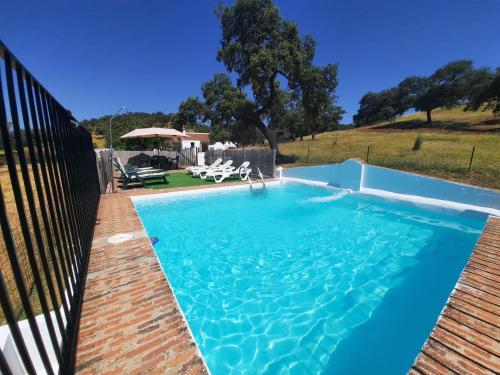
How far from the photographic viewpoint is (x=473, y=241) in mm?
6094

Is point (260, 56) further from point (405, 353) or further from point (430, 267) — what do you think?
point (405, 353)

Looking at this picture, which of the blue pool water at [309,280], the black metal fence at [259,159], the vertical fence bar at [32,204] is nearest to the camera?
the vertical fence bar at [32,204]

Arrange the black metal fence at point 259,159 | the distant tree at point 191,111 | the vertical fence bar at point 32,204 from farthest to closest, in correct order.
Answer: the distant tree at point 191,111 < the black metal fence at point 259,159 < the vertical fence bar at point 32,204

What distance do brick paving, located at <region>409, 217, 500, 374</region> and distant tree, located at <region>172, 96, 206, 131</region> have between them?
66.1ft

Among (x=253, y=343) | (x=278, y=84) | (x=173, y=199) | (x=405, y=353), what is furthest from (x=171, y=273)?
(x=278, y=84)

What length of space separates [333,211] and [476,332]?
20.2 ft

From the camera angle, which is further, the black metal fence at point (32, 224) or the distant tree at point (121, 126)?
the distant tree at point (121, 126)

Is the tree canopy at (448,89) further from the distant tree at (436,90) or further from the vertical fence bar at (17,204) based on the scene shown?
the vertical fence bar at (17,204)

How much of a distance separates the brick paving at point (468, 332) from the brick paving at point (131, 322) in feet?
6.36

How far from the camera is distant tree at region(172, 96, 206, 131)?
68.5ft

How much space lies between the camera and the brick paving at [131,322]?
2020 mm

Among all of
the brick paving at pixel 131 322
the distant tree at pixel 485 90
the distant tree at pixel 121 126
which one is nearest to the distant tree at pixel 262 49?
the distant tree at pixel 121 126

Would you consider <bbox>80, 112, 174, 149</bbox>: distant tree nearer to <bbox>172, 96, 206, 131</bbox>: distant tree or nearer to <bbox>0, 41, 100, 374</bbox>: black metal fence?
<bbox>172, 96, 206, 131</bbox>: distant tree

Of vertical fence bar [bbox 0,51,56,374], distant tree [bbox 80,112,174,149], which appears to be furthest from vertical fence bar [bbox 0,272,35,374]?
distant tree [bbox 80,112,174,149]
